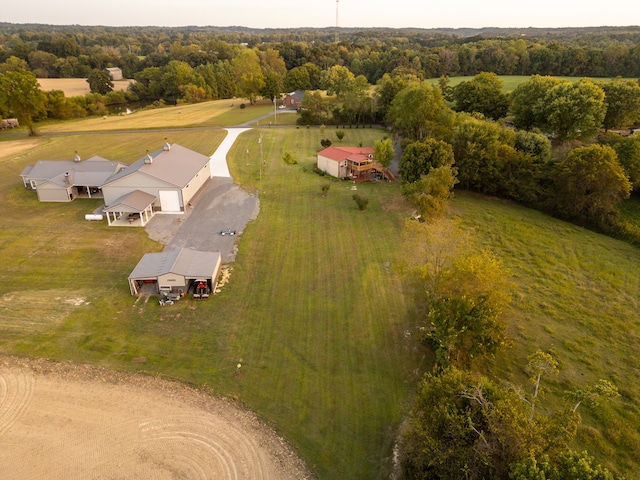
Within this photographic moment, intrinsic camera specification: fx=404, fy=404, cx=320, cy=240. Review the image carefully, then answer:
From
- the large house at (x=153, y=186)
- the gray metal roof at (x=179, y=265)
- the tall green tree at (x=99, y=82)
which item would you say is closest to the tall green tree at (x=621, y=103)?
the large house at (x=153, y=186)

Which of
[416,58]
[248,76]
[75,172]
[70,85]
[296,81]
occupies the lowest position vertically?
[75,172]

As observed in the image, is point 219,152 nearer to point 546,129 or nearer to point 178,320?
point 178,320

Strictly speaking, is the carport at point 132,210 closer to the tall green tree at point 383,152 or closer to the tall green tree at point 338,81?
the tall green tree at point 383,152

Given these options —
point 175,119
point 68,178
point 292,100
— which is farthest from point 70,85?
point 68,178

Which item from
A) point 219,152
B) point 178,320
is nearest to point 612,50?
point 219,152

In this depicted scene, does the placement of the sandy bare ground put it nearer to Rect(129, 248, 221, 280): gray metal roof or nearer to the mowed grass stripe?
the mowed grass stripe

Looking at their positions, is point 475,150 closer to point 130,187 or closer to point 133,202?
point 133,202

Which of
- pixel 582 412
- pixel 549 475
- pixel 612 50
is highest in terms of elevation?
A: pixel 612 50
